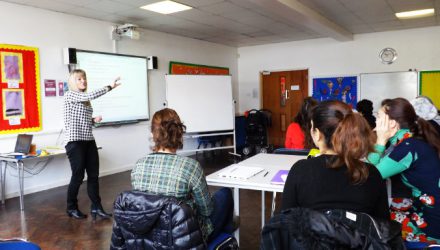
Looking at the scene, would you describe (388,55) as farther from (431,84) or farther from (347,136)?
(347,136)

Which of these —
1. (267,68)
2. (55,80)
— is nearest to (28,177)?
(55,80)

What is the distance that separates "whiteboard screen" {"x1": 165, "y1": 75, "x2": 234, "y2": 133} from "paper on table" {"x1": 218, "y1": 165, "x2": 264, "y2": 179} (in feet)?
13.8

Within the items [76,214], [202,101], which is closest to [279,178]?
[76,214]

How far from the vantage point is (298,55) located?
8.39 meters

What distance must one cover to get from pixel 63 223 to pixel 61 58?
2.64 metres

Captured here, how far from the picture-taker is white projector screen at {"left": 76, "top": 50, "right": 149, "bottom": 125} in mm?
5512

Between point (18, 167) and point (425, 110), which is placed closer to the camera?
point (425, 110)

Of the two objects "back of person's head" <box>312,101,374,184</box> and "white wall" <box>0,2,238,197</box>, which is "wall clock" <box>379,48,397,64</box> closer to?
"white wall" <box>0,2,238,197</box>

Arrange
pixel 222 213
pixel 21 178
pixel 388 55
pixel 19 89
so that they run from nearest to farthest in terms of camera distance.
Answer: pixel 222 213
pixel 21 178
pixel 19 89
pixel 388 55

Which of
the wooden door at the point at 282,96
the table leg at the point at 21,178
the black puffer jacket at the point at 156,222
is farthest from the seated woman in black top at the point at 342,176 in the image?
the wooden door at the point at 282,96

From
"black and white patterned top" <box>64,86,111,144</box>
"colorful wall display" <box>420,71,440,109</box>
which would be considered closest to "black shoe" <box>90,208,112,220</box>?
"black and white patterned top" <box>64,86,111,144</box>

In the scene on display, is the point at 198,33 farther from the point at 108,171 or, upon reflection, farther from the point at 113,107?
the point at 108,171

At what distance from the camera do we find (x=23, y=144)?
14.3ft

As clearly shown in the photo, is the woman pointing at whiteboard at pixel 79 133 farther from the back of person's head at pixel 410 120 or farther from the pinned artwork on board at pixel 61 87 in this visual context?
the back of person's head at pixel 410 120
